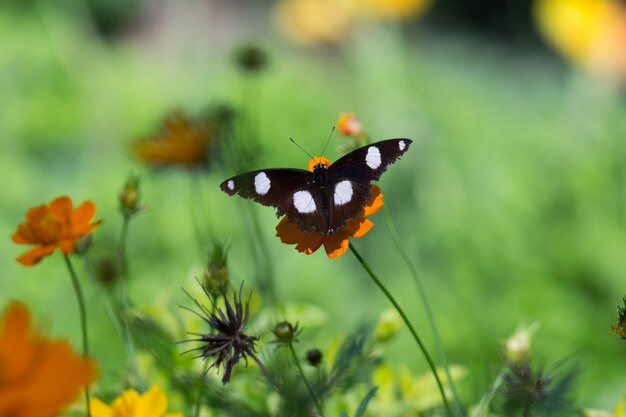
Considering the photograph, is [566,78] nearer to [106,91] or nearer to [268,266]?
[106,91]

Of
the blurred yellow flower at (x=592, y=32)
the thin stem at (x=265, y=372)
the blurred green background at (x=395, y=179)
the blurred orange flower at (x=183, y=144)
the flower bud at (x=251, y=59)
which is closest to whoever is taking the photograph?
the thin stem at (x=265, y=372)

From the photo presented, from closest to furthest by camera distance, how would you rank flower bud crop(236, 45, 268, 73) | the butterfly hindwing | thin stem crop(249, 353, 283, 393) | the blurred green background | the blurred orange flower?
thin stem crop(249, 353, 283, 393) → the butterfly hindwing → the blurred orange flower → flower bud crop(236, 45, 268, 73) → the blurred green background

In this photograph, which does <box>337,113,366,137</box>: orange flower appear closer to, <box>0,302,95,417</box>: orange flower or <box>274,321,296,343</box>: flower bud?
<box>274,321,296,343</box>: flower bud

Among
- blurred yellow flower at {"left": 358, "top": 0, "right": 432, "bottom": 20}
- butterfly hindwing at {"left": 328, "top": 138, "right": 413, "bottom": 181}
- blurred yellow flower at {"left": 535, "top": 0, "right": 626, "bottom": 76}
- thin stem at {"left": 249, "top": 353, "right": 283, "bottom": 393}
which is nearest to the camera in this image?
thin stem at {"left": 249, "top": 353, "right": 283, "bottom": 393}

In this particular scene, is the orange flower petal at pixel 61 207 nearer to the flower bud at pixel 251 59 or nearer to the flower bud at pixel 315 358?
the flower bud at pixel 315 358

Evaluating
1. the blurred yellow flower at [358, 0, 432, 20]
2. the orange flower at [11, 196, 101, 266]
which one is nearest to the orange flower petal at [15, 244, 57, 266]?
the orange flower at [11, 196, 101, 266]

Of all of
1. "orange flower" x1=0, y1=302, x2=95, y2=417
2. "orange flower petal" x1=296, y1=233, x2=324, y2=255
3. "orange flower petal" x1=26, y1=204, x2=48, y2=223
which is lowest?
"orange flower" x1=0, y1=302, x2=95, y2=417

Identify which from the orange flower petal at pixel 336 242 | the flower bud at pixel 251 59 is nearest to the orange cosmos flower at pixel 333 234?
the orange flower petal at pixel 336 242
